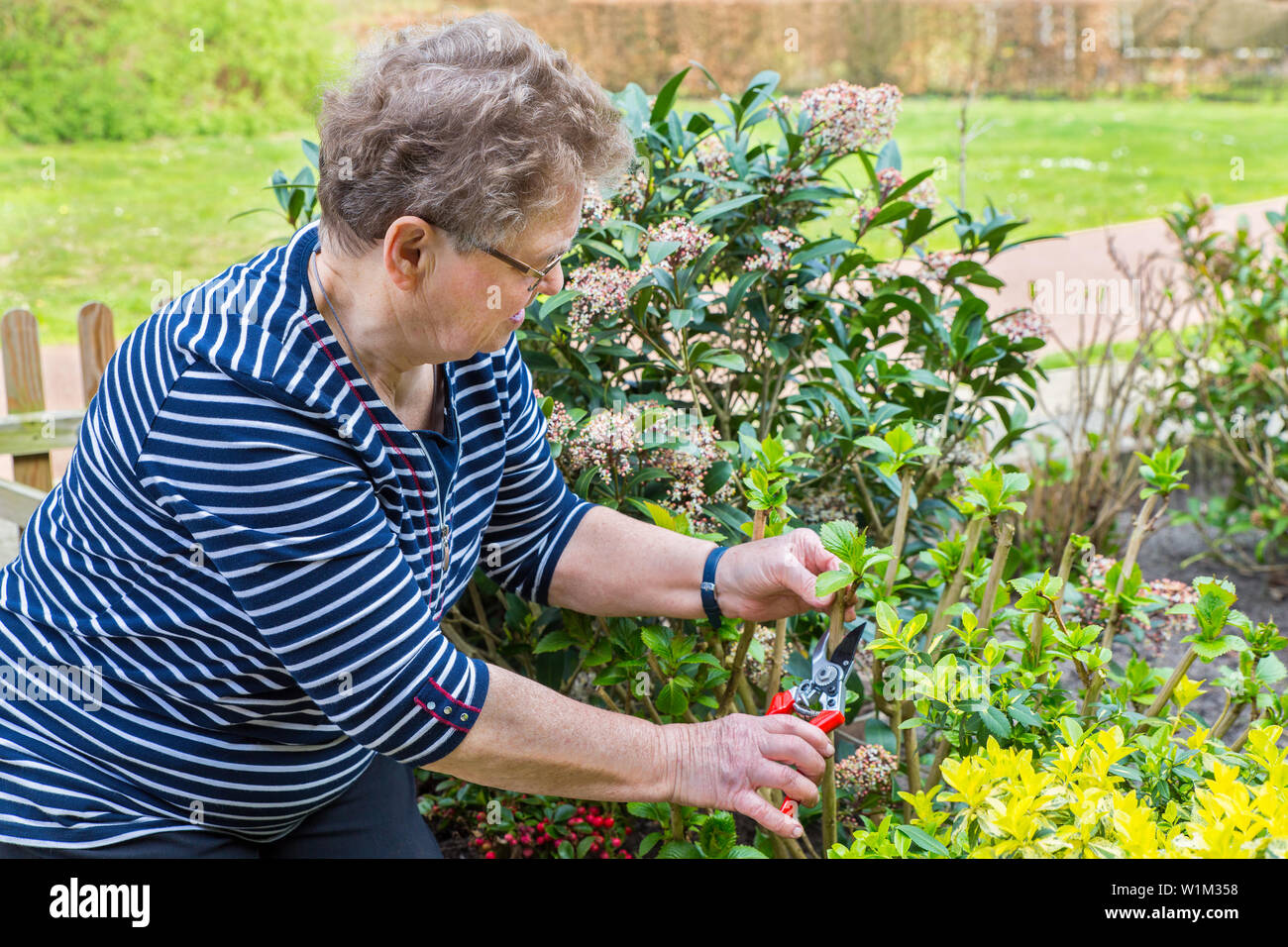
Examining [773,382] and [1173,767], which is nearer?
[1173,767]

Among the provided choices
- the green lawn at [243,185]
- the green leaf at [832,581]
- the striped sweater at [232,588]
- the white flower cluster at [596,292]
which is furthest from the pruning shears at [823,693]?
the green lawn at [243,185]

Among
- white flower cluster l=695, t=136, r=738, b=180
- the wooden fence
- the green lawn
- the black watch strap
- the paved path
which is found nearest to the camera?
the black watch strap

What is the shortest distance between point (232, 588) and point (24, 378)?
2.42 meters

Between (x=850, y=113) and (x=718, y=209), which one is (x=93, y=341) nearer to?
(x=718, y=209)

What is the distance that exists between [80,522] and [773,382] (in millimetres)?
1521

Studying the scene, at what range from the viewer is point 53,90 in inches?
421

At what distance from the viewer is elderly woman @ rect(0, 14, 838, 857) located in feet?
4.68

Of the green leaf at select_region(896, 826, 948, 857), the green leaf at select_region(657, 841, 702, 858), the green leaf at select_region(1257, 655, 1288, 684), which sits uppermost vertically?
the green leaf at select_region(1257, 655, 1288, 684)

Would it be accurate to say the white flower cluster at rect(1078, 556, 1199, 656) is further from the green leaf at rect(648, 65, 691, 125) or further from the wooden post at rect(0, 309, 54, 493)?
the wooden post at rect(0, 309, 54, 493)

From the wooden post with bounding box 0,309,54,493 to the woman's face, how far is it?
237cm

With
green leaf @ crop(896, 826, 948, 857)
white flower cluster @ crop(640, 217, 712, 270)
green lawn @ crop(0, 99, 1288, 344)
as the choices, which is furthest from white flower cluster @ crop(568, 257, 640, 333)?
green lawn @ crop(0, 99, 1288, 344)

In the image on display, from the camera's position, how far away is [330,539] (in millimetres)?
1427
